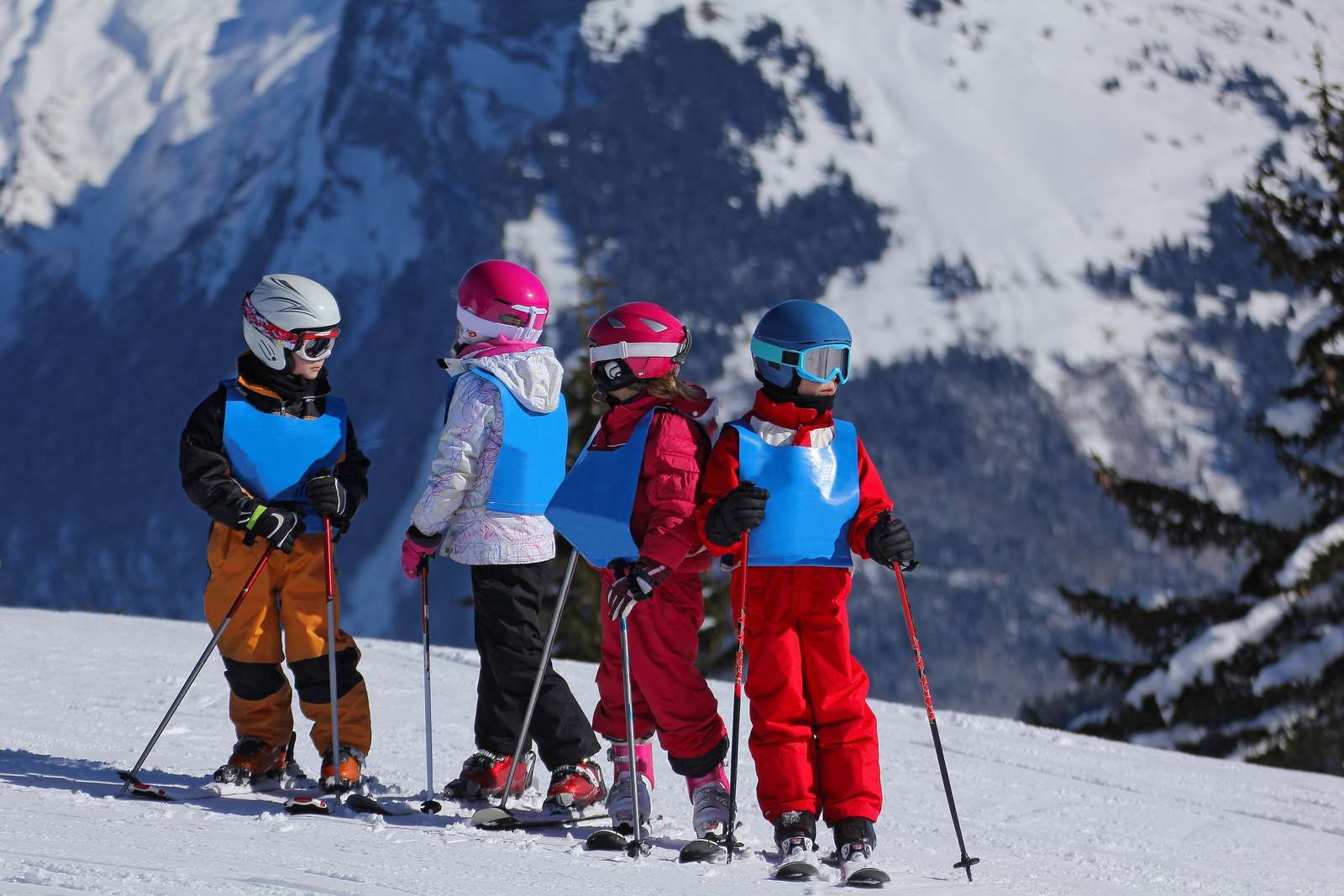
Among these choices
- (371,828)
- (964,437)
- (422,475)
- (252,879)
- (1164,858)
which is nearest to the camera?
(252,879)

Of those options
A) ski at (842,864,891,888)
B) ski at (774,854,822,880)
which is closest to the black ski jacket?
ski at (774,854,822,880)

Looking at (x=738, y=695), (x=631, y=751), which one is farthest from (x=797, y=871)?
(x=631, y=751)

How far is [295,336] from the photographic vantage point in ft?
17.1

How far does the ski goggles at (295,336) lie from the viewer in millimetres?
5184

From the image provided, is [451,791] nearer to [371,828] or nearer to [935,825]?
[371,828]

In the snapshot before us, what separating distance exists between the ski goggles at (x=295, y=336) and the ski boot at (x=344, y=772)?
1370mm

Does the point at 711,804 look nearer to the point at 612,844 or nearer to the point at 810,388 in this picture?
the point at 612,844

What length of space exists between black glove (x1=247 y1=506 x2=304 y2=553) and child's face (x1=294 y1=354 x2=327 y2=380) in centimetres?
50

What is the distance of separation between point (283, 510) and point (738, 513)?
1.65 metres

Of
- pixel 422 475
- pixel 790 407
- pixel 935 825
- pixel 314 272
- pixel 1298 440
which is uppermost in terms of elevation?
pixel 790 407

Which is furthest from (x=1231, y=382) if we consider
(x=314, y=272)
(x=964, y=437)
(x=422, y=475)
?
(x=314, y=272)

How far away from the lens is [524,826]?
16.0 feet

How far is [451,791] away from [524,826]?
1.78 ft

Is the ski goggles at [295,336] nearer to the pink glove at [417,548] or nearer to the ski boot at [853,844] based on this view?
the pink glove at [417,548]
